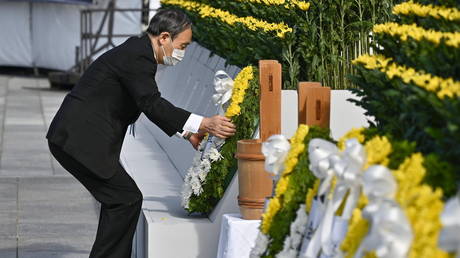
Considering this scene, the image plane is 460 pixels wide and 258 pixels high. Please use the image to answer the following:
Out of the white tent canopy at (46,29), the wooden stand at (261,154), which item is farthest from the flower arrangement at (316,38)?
the white tent canopy at (46,29)

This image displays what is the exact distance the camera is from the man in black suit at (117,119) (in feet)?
20.3

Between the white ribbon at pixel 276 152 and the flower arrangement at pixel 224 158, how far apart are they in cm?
172

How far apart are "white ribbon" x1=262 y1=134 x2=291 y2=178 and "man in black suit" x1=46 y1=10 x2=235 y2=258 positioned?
1.64 metres

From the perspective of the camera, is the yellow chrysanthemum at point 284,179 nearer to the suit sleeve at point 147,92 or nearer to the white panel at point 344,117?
the suit sleeve at point 147,92

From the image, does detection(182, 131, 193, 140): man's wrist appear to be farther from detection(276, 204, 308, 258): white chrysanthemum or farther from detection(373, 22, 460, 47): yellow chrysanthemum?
detection(276, 204, 308, 258): white chrysanthemum

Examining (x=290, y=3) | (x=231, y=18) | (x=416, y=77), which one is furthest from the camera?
(x=231, y=18)

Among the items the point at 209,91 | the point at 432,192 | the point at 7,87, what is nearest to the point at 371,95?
the point at 432,192

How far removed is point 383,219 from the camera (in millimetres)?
3188

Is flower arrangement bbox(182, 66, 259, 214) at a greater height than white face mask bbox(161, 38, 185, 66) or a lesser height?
lesser

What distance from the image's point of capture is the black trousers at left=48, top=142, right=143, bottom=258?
20.8 ft

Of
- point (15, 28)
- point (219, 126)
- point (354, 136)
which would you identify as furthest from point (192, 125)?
point (15, 28)

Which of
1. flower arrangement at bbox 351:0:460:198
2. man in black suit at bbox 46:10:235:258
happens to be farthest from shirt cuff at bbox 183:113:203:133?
flower arrangement at bbox 351:0:460:198

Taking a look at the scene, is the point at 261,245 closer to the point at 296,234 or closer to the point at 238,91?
the point at 296,234

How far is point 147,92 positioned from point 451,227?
11.1ft
